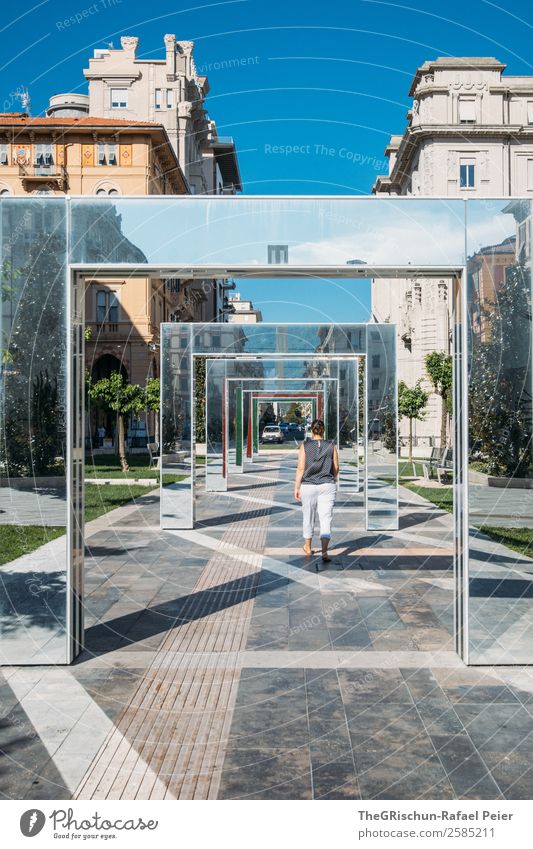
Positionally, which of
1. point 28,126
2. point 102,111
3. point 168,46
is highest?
point 168,46

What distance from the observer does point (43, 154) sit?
41719 millimetres

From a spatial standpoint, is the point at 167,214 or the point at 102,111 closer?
the point at 167,214

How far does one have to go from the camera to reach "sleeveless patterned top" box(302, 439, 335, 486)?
9641mm

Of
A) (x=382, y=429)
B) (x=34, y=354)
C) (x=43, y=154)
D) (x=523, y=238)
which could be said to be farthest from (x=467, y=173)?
(x=34, y=354)

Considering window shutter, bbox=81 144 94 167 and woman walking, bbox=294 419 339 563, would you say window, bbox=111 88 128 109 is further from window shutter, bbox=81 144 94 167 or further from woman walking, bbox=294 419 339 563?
woman walking, bbox=294 419 339 563

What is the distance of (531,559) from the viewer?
336 inches

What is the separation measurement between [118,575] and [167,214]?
435cm

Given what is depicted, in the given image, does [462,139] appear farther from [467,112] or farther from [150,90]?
[150,90]

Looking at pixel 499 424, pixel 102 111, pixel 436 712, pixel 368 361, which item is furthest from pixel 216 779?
pixel 102 111

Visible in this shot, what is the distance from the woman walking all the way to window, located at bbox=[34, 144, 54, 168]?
117ft

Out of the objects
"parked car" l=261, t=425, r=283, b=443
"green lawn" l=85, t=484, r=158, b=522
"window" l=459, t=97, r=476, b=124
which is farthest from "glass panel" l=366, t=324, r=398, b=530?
"parked car" l=261, t=425, r=283, b=443

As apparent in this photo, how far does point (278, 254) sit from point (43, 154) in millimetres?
39341

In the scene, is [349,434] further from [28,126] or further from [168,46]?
[168,46]
